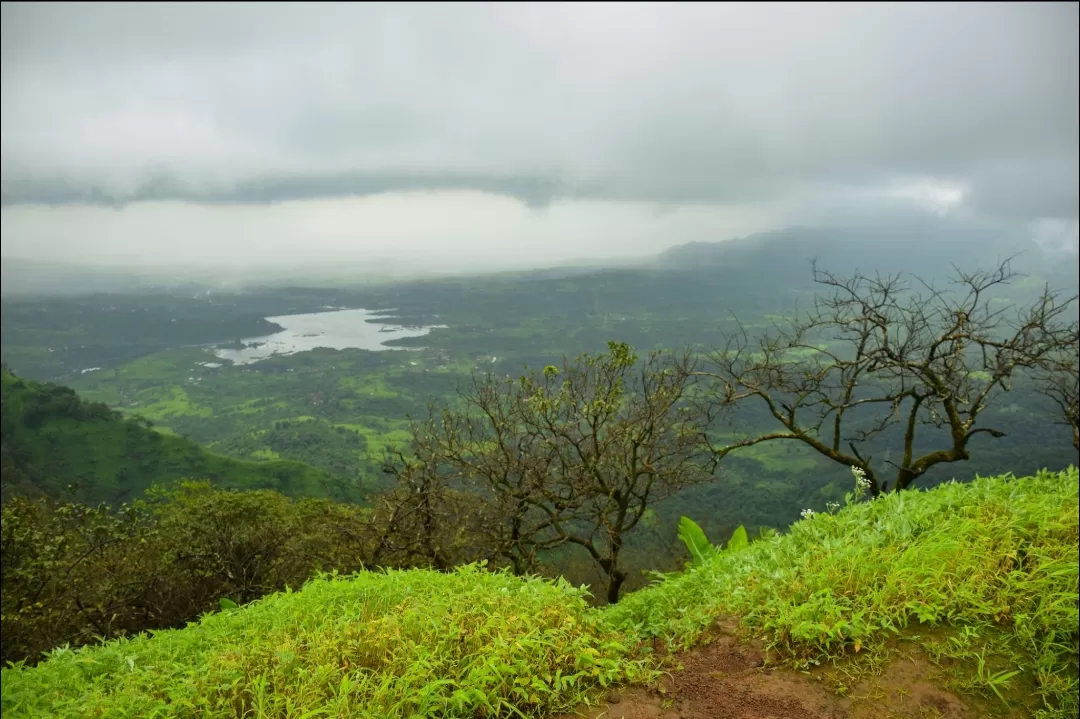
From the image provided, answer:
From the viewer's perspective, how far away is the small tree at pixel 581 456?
12336 millimetres

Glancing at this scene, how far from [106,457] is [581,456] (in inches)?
4112

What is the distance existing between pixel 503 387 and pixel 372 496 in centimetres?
487

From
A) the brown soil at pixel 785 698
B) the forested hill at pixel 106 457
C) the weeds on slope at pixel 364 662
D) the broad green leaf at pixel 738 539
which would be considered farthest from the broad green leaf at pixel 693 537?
the forested hill at pixel 106 457

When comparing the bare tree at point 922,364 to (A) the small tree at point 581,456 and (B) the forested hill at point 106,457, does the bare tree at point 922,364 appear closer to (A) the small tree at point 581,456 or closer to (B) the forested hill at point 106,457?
(A) the small tree at point 581,456

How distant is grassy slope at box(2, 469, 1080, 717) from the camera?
3447mm

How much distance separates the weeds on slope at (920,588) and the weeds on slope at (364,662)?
855mm

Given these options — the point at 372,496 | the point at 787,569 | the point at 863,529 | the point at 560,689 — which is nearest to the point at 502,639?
the point at 560,689

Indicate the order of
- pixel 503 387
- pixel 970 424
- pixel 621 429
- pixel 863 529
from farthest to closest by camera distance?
pixel 503 387
pixel 621 429
pixel 970 424
pixel 863 529

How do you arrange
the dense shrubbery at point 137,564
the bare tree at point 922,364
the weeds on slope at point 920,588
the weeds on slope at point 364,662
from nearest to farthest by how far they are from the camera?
the weeds on slope at point 364,662 < the weeds on slope at point 920,588 < the bare tree at point 922,364 < the dense shrubbery at point 137,564

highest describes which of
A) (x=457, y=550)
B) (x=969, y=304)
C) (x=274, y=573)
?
(x=969, y=304)

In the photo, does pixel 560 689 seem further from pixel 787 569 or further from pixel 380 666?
pixel 787 569

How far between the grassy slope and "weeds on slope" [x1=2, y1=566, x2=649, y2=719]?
1 centimetres

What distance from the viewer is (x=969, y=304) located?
10.4 meters

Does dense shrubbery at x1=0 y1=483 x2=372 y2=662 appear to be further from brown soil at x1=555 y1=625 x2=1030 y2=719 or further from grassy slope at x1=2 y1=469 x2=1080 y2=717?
brown soil at x1=555 y1=625 x2=1030 y2=719
